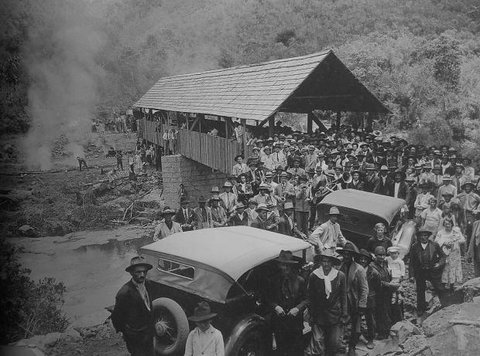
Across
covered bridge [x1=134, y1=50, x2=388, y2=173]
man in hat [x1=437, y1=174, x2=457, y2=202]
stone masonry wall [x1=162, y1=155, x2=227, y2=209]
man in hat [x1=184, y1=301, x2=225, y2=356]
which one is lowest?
stone masonry wall [x1=162, y1=155, x2=227, y2=209]

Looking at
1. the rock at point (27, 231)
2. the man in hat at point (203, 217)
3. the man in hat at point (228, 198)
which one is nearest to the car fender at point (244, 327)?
the man in hat at point (203, 217)

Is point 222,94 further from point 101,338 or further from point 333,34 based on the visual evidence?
point 333,34

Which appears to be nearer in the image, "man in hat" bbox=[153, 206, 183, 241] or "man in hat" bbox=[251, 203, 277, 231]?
"man in hat" bbox=[153, 206, 183, 241]

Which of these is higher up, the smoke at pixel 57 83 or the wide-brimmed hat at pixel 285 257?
the smoke at pixel 57 83

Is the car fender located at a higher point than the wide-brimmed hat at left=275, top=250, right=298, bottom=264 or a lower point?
lower

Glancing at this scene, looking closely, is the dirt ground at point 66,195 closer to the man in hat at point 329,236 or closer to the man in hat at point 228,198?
the man in hat at point 228,198

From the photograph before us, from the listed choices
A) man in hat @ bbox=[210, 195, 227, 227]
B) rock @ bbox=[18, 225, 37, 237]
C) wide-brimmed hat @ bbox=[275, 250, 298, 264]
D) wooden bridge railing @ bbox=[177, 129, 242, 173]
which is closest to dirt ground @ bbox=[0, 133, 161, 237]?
rock @ bbox=[18, 225, 37, 237]

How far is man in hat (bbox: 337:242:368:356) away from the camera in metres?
6.04

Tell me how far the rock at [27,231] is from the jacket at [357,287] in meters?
14.8

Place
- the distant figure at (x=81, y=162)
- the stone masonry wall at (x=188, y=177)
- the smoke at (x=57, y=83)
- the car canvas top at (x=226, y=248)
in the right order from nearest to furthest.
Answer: the car canvas top at (x=226, y=248)
the stone masonry wall at (x=188, y=177)
the distant figure at (x=81, y=162)
the smoke at (x=57, y=83)

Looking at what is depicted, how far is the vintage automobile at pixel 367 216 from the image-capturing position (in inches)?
313

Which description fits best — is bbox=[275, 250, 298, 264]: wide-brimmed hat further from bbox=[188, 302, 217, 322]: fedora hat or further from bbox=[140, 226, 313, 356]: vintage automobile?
bbox=[188, 302, 217, 322]: fedora hat

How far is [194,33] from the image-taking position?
63.9 metres

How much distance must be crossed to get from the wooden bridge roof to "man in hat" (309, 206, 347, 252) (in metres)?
6.26
